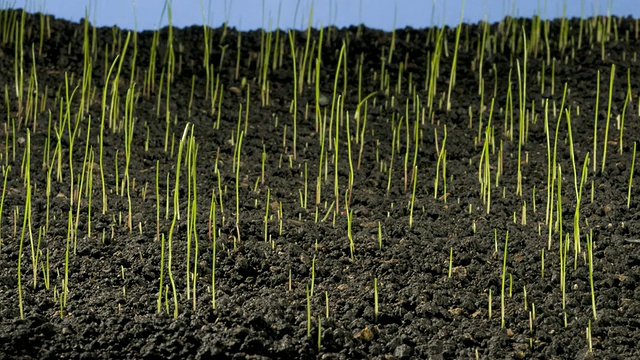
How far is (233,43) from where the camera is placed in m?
4.70

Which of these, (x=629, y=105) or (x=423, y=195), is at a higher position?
(x=629, y=105)

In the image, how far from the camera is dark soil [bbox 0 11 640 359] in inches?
79.1

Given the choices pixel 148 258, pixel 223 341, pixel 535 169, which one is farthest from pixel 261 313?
pixel 535 169

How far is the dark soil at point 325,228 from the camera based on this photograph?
2.01 meters

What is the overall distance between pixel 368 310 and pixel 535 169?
1333 millimetres

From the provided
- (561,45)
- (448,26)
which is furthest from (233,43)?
(561,45)

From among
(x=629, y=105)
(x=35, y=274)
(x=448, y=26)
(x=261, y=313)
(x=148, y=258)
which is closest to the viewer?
(x=261, y=313)

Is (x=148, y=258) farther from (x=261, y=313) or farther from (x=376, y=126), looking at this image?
(x=376, y=126)

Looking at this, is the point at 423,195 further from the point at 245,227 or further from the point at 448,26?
the point at 448,26

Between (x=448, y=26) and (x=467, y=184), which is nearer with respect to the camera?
(x=467, y=184)

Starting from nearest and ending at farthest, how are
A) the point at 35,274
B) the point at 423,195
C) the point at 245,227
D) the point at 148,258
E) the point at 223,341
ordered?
the point at 223,341, the point at 35,274, the point at 148,258, the point at 245,227, the point at 423,195

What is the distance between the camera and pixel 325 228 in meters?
2.66

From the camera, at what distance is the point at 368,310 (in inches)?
82.7

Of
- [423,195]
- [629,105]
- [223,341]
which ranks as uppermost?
[629,105]
